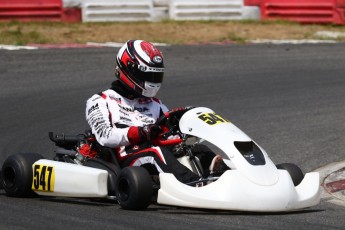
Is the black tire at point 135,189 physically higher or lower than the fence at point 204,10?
higher

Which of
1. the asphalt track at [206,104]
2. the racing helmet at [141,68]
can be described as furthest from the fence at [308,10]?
the racing helmet at [141,68]

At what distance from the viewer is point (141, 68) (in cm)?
741

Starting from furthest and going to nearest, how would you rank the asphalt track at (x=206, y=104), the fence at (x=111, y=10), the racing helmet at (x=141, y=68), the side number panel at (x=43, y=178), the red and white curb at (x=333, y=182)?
the fence at (x=111, y=10) < the red and white curb at (x=333, y=182) < the racing helmet at (x=141, y=68) < the side number panel at (x=43, y=178) < the asphalt track at (x=206, y=104)

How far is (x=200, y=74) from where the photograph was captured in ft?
42.1

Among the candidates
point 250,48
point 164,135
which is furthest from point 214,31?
point 164,135

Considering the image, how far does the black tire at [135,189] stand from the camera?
6.53 m

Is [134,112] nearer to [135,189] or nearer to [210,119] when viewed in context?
[210,119]

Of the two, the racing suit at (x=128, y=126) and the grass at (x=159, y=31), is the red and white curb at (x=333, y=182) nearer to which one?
the racing suit at (x=128, y=126)

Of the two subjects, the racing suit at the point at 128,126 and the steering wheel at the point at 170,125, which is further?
the steering wheel at the point at 170,125

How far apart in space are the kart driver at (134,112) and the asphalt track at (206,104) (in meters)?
0.42

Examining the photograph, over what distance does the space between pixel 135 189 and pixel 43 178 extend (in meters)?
0.99

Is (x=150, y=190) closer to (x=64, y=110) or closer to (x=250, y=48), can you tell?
(x=64, y=110)

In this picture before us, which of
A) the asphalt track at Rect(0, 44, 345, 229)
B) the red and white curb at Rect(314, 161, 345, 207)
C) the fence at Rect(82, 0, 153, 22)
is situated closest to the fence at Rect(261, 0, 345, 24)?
the asphalt track at Rect(0, 44, 345, 229)

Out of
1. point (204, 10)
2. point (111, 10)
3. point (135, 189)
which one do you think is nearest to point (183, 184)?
point (135, 189)
